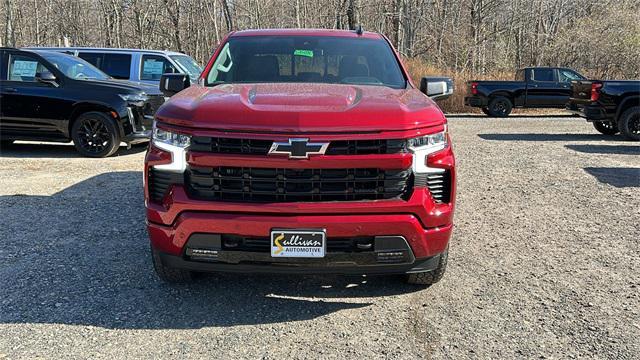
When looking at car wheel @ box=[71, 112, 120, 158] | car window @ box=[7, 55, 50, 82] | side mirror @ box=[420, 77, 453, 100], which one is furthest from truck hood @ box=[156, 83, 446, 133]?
car window @ box=[7, 55, 50, 82]

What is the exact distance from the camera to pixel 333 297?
3723mm

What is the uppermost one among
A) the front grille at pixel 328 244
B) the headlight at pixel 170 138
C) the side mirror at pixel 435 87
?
the side mirror at pixel 435 87

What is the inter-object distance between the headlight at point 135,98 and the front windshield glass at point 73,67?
101 cm

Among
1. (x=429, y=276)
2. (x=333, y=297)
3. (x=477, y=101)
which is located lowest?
(x=333, y=297)

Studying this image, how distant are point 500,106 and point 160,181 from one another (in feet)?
56.2

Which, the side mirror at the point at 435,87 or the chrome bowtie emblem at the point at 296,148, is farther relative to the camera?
the side mirror at the point at 435,87

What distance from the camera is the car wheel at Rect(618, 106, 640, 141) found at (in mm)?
11453

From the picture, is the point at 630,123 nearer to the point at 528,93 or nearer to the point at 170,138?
the point at 528,93

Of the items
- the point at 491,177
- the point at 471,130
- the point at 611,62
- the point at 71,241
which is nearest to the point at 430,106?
the point at 71,241

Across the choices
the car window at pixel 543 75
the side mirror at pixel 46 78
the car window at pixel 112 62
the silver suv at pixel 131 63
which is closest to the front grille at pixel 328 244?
the side mirror at pixel 46 78

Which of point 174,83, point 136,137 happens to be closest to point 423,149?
point 174,83

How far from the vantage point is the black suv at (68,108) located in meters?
8.80

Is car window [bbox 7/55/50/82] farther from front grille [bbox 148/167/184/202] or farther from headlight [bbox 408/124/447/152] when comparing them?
headlight [bbox 408/124/447/152]

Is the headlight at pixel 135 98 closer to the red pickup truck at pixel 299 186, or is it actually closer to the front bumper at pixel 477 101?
the red pickup truck at pixel 299 186
